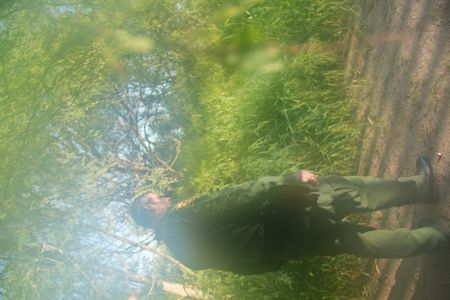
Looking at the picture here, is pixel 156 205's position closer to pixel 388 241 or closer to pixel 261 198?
pixel 261 198

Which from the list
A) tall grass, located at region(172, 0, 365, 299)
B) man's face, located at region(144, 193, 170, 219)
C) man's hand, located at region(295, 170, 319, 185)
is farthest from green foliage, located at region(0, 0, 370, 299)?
man's face, located at region(144, 193, 170, 219)

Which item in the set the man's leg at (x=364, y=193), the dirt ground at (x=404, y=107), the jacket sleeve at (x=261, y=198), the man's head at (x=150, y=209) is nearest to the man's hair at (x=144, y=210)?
the man's head at (x=150, y=209)

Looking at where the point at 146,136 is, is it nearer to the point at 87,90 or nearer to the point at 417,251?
the point at 87,90

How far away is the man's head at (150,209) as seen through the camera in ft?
4.89

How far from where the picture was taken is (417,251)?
1.53m

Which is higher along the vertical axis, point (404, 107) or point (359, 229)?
point (404, 107)

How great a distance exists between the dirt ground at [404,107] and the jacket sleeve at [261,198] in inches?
22.4

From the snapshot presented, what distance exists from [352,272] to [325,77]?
1009 millimetres

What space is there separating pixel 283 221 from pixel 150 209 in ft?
1.48

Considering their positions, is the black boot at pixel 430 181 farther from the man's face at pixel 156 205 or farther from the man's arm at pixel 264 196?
the man's face at pixel 156 205

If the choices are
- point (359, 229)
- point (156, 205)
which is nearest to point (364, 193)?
point (359, 229)

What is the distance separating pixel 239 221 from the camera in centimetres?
142

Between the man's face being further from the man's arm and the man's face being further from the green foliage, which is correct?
the green foliage

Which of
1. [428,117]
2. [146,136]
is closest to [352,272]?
[428,117]
